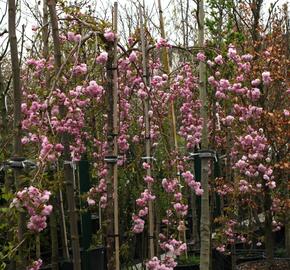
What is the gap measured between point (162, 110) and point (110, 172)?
1.97 metres

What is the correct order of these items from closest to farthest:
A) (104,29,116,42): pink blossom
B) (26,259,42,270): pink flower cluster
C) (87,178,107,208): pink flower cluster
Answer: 1. (26,259,42,270): pink flower cluster
2. (104,29,116,42): pink blossom
3. (87,178,107,208): pink flower cluster

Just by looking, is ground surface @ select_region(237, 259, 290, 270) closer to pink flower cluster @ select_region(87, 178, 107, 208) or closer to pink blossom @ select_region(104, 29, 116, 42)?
pink flower cluster @ select_region(87, 178, 107, 208)

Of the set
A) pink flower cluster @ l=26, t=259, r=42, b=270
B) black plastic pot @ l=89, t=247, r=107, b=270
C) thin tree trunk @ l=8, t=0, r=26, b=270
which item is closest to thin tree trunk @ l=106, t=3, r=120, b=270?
pink flower cluster @ l=26, t=259, r=42, b=270

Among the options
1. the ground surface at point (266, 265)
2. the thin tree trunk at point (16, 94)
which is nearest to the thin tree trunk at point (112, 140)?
the thin tree trunk at point (16, 94)

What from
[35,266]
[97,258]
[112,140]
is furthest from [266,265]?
[35,266]

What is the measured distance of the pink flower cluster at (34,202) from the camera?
7.47 ft

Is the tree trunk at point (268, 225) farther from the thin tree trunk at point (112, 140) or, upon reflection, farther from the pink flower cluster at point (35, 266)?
the pink flower cluster at point (35, 266)

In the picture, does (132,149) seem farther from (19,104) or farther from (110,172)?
(19,104)

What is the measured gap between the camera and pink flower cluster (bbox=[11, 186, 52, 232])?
2275 millimetres

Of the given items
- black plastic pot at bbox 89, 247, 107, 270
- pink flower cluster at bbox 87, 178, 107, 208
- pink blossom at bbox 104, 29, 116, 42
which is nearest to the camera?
pink blossom at bbox 104, 29, 116, 42

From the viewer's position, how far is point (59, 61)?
339 cm

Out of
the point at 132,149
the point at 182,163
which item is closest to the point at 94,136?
the point at 132,149

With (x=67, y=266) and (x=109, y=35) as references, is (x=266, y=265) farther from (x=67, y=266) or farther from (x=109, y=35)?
(x=109, y=35)

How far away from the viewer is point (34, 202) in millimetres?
2328
